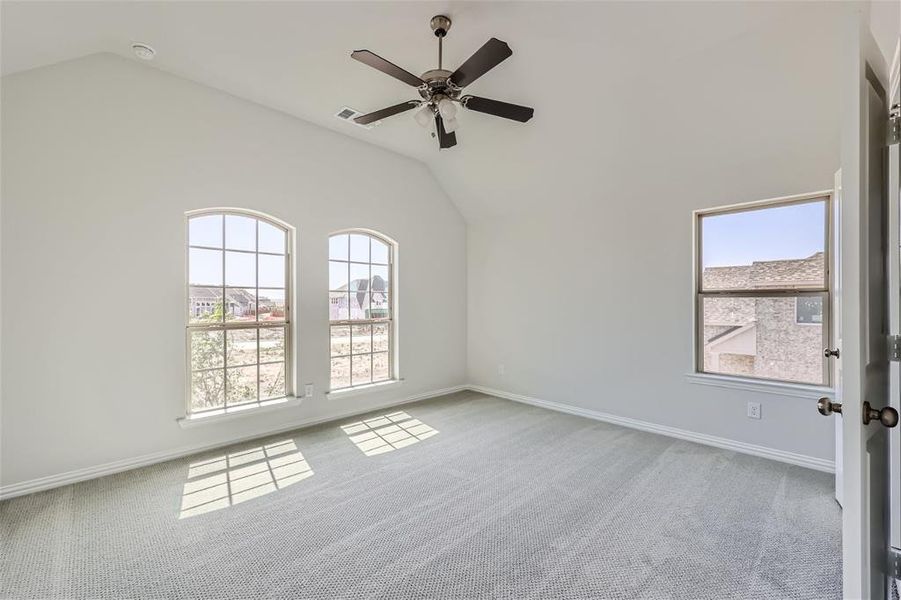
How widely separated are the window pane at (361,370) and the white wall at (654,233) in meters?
1.57

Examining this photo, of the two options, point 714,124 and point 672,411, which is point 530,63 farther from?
point 672,411

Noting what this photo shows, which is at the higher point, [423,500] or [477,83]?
[477,83]

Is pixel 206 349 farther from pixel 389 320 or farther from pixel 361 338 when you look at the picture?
pixel 389 320

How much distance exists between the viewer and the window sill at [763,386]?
2.97m

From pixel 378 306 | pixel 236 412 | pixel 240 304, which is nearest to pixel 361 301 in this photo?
pixel 378 306

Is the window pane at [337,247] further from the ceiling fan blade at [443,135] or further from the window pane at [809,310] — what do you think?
the window pane at [809,310]

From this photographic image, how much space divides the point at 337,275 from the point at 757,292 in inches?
155

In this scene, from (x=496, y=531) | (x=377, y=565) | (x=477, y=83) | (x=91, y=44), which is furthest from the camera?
(x=477, y=83)

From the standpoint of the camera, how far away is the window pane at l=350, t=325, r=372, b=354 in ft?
14.5

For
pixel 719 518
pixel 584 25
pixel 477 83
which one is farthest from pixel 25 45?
pixel 719 518

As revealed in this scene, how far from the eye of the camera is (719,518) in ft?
7.66

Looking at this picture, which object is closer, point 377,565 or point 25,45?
point 377,565

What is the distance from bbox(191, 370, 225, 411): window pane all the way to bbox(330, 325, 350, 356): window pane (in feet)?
3.58

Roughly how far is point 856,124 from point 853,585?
1.40m
